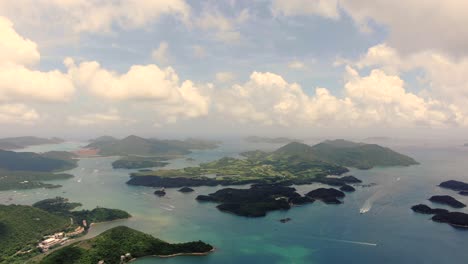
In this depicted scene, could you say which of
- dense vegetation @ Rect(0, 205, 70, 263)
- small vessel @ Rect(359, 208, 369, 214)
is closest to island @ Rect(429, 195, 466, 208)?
small vessel @ Rect(359, 208, 369, 214)

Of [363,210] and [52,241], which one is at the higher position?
[363,210]

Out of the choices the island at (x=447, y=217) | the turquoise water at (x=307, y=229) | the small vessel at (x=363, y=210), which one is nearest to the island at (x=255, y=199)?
the turquoise water at (x=307, y=229)

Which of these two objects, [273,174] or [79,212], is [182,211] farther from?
[273,174]

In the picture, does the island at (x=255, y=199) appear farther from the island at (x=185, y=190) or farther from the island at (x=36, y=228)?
the island at (x=36, y=228)

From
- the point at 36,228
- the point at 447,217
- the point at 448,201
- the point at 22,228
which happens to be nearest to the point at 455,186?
the point at 448,201

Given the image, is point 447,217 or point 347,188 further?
point 347,188

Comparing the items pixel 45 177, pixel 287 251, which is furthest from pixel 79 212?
pixel 45 177

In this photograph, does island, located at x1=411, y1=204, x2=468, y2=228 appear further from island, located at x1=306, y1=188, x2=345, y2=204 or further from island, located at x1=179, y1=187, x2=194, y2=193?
island, located at x1=179, y1=187, x2=194, y2=193

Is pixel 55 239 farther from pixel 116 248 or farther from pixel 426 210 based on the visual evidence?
pixel 426 210
